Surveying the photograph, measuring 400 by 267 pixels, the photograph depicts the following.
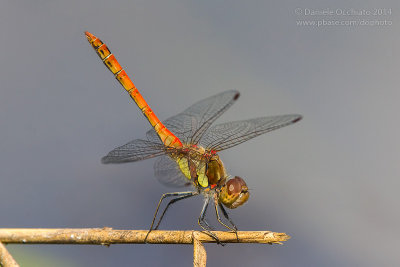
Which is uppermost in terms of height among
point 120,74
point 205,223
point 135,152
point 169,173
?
point 120,74

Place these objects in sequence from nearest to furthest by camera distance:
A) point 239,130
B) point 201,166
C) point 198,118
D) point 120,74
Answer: point 201,166 < point 239,130 < point 198,118 < point 120,74

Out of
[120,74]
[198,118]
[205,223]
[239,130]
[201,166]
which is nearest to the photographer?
[205,223]

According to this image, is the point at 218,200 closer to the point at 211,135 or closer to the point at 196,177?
the point at 196,177

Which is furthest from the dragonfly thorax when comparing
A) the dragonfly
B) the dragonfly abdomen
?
the dragonfly abdomen

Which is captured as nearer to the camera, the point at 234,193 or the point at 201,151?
the point at 234,193

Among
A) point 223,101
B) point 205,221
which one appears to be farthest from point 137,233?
point 223,101

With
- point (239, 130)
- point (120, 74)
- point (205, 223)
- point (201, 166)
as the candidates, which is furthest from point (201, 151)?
point (120, 74)

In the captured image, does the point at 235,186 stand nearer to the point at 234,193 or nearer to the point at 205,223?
the point at 234,193

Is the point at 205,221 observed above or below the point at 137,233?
below
